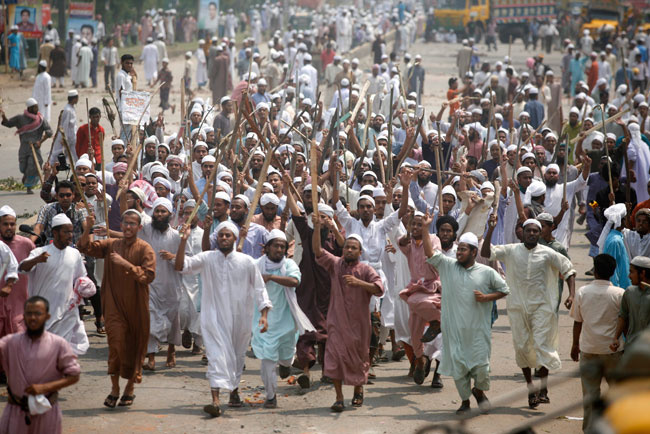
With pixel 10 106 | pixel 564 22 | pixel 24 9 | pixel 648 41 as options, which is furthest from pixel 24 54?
pixel 564 22

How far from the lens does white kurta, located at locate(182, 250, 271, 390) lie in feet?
23.6

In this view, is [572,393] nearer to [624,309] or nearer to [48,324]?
[624,309]

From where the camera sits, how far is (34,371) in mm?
5363

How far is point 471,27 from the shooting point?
164 feet

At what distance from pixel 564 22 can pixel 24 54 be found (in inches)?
1063

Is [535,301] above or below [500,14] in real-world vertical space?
above

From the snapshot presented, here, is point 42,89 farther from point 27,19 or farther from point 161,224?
point 27,19

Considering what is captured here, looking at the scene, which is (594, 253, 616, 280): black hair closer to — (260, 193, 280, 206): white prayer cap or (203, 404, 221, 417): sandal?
(203, 404, 221, 417): sandal

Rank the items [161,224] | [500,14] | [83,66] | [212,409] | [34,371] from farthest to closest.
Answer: [500,14]
[83,66]
[161,224]
[212,409]
[34,371]

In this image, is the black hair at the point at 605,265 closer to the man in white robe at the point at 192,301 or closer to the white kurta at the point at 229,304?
the white kurta at the point at 229,304

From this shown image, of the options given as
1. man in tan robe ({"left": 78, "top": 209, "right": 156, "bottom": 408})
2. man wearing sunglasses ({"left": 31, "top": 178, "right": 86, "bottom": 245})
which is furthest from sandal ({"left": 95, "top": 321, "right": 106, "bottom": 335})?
man in tan robe ({"left": 78, "top": 209, "right": 156, "bottom": 408})

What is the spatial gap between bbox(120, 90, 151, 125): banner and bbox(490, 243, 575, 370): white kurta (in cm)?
531

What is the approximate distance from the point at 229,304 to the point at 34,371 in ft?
6.74

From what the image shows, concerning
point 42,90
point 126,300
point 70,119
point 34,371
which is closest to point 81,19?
point 42,90
